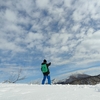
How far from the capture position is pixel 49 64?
14008 mm

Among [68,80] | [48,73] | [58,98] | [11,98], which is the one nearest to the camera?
[58,98]

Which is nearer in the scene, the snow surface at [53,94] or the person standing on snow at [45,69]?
the snow surface at [53,94]

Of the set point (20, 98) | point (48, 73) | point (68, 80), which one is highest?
point (68, 80)

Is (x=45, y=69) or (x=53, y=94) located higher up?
(x=45, y=69)

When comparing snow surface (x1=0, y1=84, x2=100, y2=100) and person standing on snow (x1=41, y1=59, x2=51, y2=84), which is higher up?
person standing on snow (x1=41, y1=59, x2=51, y2=84)

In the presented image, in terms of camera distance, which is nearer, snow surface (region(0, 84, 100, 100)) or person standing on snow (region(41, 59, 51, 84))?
snow surface (region(0, 84, 100, 100))

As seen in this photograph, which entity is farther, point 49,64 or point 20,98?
point 49,64

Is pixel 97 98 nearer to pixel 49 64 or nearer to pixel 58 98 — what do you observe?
pixel 58 98

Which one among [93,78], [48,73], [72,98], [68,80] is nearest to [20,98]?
[72,98]

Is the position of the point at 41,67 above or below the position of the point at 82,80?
below

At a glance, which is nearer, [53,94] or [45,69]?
[53,94]

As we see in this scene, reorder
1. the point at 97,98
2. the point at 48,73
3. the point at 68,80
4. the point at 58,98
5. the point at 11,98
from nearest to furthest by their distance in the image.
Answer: the point at 97,98, the point at 58,98, the point at 11,98, the point at 48,73, the point at 68,80

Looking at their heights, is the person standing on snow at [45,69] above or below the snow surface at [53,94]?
above

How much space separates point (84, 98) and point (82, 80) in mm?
71567
